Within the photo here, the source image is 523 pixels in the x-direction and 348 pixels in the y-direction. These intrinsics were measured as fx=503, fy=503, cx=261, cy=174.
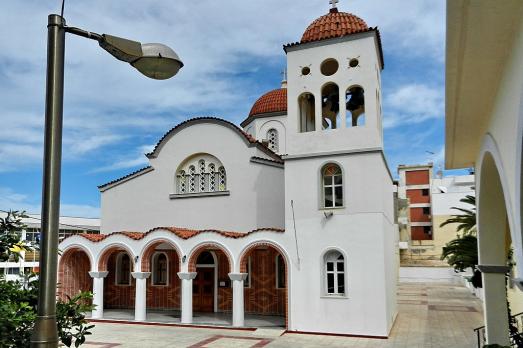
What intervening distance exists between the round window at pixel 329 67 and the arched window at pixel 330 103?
0.70 meters

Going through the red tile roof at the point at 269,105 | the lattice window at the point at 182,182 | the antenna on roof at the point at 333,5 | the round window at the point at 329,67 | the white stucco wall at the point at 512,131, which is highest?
the antenna on roof at the point at 333,5

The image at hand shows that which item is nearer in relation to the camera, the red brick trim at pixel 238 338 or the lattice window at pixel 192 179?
the red brick trim at pixel 238 338

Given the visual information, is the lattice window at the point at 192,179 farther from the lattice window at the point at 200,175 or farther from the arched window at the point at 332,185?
the arched window at the point at 332,185

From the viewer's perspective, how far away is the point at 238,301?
57.8 ft

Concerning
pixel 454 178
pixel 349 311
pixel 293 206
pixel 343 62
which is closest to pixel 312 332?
pixel 349 311

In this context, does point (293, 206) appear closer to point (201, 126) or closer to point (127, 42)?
point (201, 126)

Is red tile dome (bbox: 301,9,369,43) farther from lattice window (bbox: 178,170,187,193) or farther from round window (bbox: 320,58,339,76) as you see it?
lattice window (bbox: 178,170,187,193)

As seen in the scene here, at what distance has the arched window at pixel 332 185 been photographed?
→ 1702cm

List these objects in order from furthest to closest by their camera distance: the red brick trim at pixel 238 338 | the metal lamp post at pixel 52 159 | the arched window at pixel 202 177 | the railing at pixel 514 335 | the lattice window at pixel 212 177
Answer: the arched window at pixel 202 177 → the lattice window at pixel 212 177 → the red brick trim at pixel 238 338 → the railing at pixel 514 335 → the metal lamp post at pixel 52 159

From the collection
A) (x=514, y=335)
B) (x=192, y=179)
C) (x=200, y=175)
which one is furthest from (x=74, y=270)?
(x=514, y=335)

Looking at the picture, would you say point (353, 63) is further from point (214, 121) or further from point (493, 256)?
point (493, 256)

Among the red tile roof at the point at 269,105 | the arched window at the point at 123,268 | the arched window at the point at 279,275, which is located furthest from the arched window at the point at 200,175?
the red tile roof at the point at 269,105

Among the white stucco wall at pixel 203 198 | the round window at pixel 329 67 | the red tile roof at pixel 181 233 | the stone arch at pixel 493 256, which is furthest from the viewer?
the white stucco wall at pixel 203 198

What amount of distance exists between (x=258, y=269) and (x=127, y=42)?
673 inches
